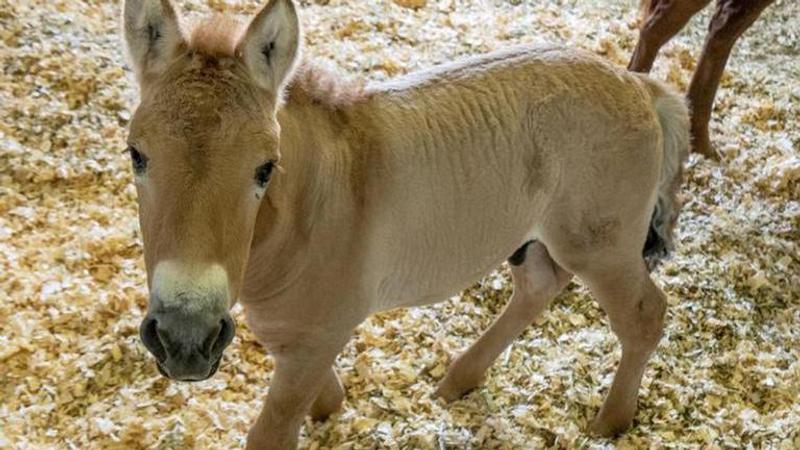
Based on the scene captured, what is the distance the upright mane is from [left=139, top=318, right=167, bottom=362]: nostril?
532mm

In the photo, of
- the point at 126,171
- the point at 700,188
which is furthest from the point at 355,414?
the point at 700,188

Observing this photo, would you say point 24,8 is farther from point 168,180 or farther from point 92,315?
point 168,180

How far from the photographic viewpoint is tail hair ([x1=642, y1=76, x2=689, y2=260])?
8.04ft

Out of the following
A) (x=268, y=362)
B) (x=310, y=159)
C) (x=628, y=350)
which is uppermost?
(x=310, y=159)

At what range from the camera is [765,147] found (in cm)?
404

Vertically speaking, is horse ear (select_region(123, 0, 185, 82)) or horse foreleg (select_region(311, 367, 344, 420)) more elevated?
horse ear (select_region(123, 0, 185, 82))

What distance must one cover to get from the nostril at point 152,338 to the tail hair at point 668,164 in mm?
1549

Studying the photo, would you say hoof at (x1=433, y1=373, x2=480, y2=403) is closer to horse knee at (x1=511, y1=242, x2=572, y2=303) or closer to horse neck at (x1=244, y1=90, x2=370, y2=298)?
horse knee at (x1=511, y1=242, x2=572, y2=303)

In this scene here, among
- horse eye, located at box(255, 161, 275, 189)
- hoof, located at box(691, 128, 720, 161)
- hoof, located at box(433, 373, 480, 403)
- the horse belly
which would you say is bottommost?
hoof, located at box(433, 373, 480, 403)

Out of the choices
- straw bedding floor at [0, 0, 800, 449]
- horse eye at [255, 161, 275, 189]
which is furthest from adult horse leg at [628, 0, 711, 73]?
horse eye at [255, 161, 275, 189]

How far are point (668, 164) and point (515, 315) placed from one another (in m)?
0.68

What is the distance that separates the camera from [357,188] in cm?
201

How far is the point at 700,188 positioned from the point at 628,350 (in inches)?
59.5

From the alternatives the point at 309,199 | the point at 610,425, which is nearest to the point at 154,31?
the point at 309,199
